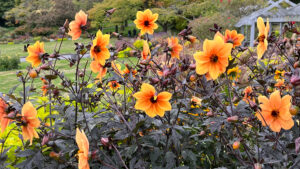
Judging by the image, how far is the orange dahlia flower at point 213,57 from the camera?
2.85 feet

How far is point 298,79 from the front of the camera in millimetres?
762

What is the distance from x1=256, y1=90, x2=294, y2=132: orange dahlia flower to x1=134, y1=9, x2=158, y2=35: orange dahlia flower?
Answer: 0.71 metres

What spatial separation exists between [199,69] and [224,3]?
13749mm

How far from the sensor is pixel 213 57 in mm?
892

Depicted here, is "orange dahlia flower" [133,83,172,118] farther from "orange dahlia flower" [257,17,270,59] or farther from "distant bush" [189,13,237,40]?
"distant bush" [189,13,237,40]

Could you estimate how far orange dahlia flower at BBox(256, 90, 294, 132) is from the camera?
86 cm

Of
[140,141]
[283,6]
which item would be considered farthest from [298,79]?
[283,6]

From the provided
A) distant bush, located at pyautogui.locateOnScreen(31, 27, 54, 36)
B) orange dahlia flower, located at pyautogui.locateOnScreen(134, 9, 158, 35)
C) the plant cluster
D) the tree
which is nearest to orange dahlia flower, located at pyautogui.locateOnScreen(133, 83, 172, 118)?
the plant cluster

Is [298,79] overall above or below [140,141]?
above

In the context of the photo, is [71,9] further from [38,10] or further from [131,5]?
[131,5]

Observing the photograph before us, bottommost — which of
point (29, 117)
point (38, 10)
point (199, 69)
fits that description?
point (38, 10)

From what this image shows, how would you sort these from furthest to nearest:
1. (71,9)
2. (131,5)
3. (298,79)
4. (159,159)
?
1. (71,9)
2. (131,5)
3. (159,159)
4. (298,79)

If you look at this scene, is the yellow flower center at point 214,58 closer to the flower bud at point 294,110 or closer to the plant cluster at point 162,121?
the plant cluster at point 162,121

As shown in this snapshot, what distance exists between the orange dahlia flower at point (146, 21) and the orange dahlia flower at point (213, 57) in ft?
1.94
